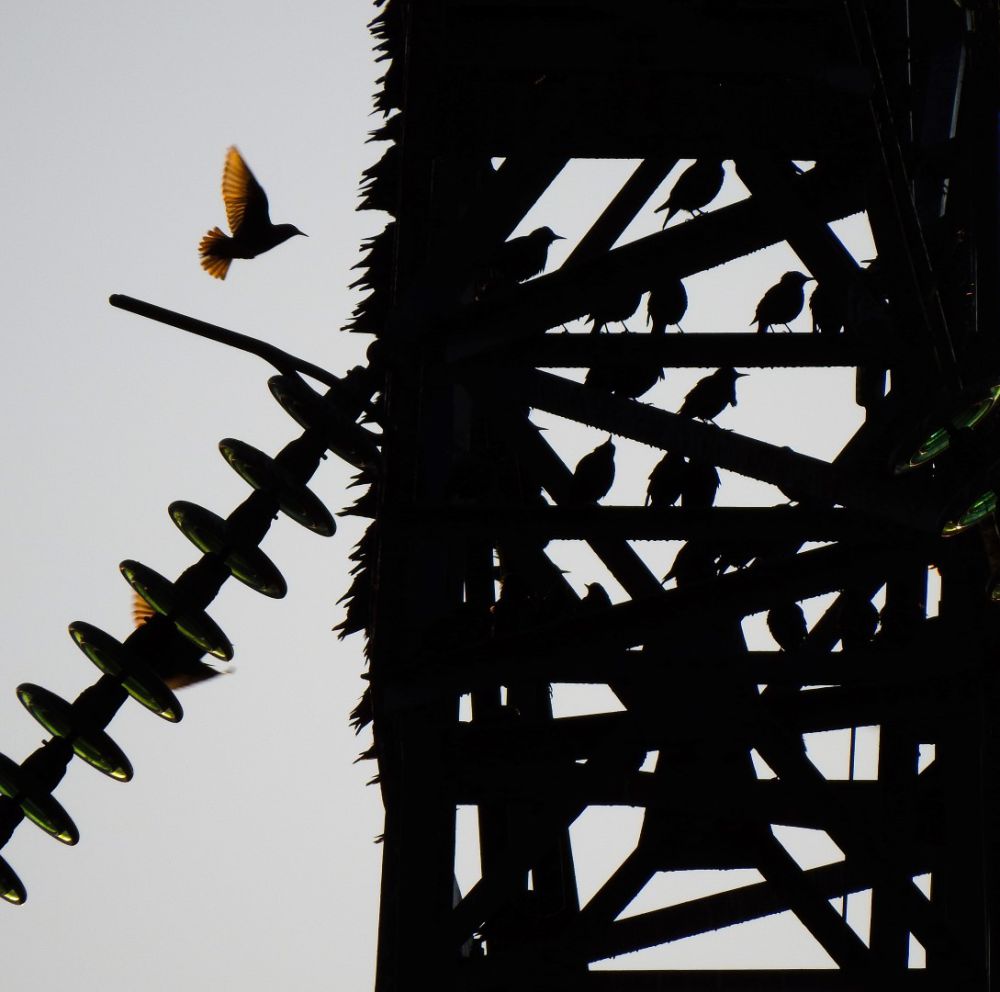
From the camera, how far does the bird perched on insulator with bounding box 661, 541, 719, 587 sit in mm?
8070

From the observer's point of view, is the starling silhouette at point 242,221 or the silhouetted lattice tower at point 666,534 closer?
the silhouetted lattice tower at point 666,534

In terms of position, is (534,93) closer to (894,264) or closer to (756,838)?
(894,264)

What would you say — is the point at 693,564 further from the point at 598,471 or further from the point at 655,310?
the point at 655,310

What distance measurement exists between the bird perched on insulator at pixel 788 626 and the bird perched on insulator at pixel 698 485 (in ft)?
2.71

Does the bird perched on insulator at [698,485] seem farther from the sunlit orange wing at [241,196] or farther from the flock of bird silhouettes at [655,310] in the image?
the sunlit orange wing at [241,196]

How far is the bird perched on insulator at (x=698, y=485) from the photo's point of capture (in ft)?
25.6

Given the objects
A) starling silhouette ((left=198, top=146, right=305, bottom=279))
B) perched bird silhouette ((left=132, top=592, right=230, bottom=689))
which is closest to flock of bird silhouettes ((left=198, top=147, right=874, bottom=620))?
starling silhouette ((left=198, top=146, right=305, bottom=279))

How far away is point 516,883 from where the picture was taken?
21.8 ft

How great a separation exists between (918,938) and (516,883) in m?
1.30

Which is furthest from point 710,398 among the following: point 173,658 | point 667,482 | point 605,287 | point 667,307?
point 173,658

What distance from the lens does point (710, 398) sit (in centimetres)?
909

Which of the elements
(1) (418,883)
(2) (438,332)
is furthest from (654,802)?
(2) (438,332)

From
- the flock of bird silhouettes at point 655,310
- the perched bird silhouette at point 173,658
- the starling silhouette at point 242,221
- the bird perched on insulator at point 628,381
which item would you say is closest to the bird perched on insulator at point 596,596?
the flock of bird silhouettes at point 655,310

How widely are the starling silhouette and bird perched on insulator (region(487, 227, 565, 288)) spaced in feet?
4.15
